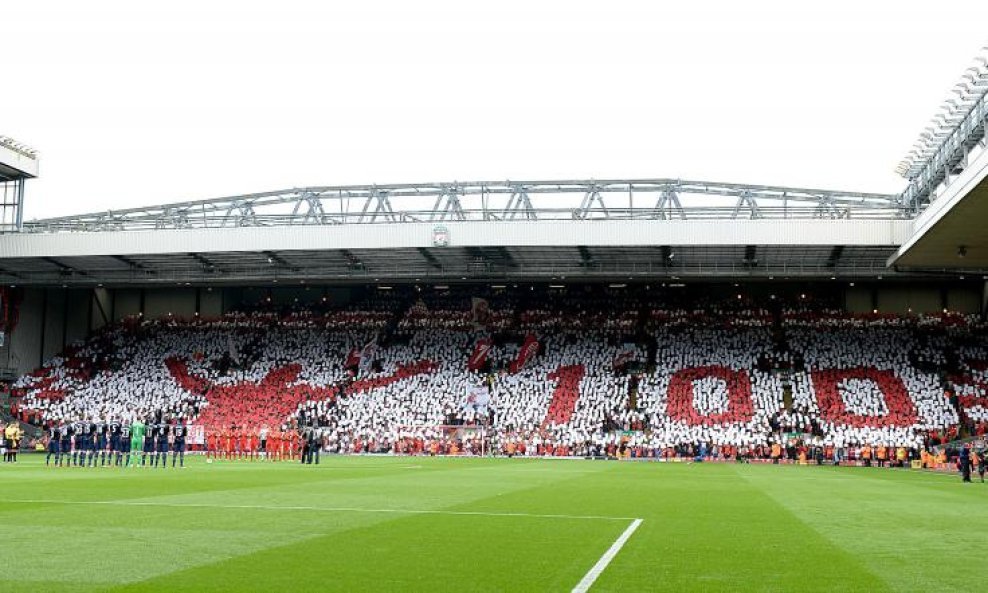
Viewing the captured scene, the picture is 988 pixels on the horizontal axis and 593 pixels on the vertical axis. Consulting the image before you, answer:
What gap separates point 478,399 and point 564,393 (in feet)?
→ 15.5

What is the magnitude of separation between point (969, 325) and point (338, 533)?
5270cm

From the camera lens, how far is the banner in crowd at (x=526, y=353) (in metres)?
59.3

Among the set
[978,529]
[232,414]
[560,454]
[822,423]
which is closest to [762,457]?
[822,423]

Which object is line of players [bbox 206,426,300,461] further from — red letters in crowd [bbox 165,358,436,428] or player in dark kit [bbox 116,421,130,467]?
player in dark kit [bbox 116,421,130,467]

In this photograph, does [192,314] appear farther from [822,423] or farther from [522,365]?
[822,423]

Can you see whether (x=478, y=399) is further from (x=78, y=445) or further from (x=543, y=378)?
(x=78, y=445)

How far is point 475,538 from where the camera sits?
13211mm

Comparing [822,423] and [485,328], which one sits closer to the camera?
[822,423]

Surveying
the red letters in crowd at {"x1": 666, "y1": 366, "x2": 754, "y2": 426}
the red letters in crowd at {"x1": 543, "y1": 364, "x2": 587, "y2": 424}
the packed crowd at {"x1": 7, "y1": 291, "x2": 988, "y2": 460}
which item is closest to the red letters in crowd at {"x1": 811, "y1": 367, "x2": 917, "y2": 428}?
the packed crowd at {"x1": 7, "y1": 291, "x2": 988, "y2": 460}

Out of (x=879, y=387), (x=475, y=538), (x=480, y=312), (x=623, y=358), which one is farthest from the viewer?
(x=480, y=312)

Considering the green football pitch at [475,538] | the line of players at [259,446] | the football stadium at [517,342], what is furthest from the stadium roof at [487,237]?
the green football pitch at [475,538]

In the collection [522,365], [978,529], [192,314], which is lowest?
[978,529]

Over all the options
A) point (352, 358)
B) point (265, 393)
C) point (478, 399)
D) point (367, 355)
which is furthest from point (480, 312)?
point (265, 393)

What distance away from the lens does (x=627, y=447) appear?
165 feet
